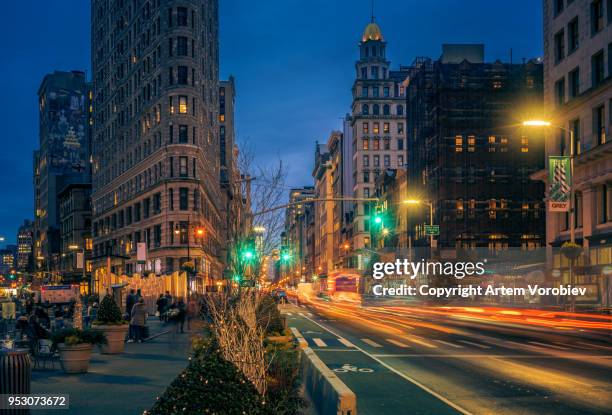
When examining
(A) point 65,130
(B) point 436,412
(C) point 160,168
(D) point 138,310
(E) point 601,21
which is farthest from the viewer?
(A) point 65,130

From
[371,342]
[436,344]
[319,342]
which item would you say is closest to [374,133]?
[371,342]

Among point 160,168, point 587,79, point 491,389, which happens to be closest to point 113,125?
point 160,168

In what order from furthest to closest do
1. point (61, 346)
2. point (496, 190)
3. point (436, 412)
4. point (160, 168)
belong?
Result: point (496, 190)
point (160, 168)
point (61, 346)
point (436, 412)

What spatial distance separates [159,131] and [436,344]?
2235 inches

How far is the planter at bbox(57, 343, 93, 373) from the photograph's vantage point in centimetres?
1653

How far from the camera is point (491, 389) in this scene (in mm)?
14594

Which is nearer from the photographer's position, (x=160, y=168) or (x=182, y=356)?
(x=182, y=356)

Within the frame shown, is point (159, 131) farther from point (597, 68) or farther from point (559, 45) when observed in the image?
point (597, 68)

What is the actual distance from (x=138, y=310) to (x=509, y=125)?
223 feet

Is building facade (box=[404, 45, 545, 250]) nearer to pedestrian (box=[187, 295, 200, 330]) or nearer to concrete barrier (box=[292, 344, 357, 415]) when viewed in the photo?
pedestrian (box=[187, 295, 200, 330])

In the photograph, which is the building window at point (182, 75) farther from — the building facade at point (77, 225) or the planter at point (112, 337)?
the building facade at point (77, 225)

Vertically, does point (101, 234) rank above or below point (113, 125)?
below

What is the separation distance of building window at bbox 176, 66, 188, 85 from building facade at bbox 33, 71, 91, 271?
9534 centimetres

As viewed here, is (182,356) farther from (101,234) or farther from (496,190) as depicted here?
(101,234)
